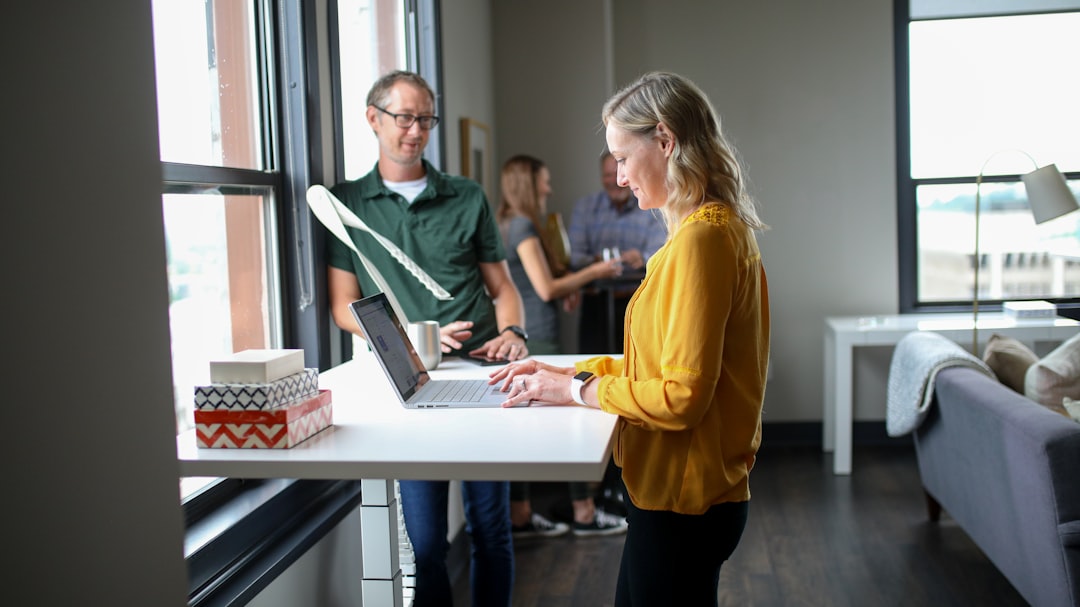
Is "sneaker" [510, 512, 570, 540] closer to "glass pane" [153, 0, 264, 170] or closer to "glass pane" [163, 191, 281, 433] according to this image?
"glass pane" [163, 191, 281, 433]

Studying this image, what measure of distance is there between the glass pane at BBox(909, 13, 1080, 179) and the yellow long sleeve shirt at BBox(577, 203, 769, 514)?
13.6 ft

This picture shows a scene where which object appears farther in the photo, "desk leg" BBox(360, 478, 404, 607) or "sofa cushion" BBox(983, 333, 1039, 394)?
"sofa cushion" BBox(983, 333, 1039, 394)

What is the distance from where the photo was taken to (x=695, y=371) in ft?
4.89

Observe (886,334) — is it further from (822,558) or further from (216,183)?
(216,183)

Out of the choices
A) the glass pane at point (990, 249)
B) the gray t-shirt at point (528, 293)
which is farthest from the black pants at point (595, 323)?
the glass pane at point (990, 249)

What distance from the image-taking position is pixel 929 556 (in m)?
3.62

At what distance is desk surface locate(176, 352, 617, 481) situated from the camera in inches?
58.6

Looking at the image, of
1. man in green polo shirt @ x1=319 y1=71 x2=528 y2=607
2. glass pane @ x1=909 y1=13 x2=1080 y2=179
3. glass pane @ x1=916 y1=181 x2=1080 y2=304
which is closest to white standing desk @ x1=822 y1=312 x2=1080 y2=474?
glass pane @ x1=916 y1=181 x2=1080 y2=304

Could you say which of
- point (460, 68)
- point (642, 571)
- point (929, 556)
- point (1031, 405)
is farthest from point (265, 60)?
point (929, 556)

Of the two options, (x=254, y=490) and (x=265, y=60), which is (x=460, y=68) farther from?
(x=254, y=490)

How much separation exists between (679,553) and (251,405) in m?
0.76

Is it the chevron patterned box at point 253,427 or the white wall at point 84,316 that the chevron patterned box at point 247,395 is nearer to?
the chevron patterned box at point 253,427

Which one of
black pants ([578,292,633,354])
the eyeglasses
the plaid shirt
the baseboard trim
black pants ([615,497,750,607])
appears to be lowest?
the baseboard trim

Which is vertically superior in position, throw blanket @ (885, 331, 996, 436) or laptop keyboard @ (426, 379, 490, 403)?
laptop keyboard @ (426, 379, 490, 403)
